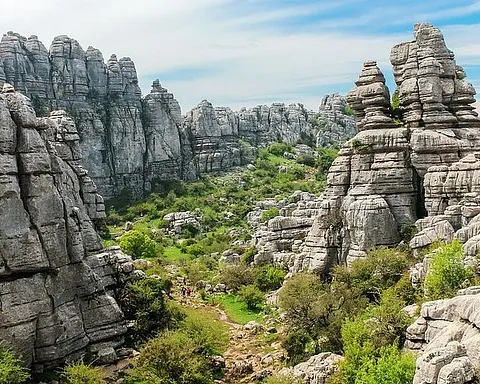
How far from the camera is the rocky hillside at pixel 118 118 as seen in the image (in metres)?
87.2

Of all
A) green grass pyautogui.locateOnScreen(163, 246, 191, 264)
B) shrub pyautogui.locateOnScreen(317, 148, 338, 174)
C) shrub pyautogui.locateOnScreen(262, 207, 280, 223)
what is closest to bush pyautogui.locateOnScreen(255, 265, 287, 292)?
green grass pyautogui.locateOnScreen(163, 246, 191, 264)

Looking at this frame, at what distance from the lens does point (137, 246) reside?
55.3 metres

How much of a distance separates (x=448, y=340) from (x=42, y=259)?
18.5m

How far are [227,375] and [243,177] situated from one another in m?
66.3

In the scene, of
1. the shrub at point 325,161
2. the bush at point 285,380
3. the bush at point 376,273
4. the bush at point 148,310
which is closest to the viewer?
the bush at point 285,380

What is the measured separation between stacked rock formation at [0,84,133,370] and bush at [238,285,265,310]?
11.0m

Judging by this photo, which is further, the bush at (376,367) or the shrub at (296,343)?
the shrub at (296,343)

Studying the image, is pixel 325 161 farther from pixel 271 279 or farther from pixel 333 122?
pixel 271 279

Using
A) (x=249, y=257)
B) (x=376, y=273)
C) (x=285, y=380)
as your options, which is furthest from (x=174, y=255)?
(x=285, y=380)

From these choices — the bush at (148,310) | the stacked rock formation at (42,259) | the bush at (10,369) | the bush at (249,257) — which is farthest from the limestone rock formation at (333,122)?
the bush at (10,369)

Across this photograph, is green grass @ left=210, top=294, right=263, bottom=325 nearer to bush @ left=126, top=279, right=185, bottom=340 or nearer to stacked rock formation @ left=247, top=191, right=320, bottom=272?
stacked rock formation @ left=247, top=191, right=320, bottom=272

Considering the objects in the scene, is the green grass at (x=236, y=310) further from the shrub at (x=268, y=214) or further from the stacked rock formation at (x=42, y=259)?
the shrub at (x=268, y=214)

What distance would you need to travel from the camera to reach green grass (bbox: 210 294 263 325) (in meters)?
38.2

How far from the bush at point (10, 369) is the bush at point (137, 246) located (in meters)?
29.6
